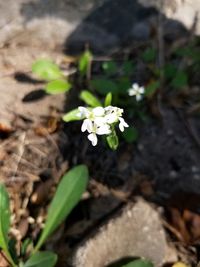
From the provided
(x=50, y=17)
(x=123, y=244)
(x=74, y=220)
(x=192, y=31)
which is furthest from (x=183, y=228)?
(x=50, y=17)

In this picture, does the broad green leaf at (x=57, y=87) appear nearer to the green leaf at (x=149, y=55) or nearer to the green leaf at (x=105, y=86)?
the green leaf at (x=105, y=86)

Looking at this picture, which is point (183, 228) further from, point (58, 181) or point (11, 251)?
point (11, 251)

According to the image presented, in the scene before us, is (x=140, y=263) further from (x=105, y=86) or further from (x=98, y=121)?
(x=105, y=86)

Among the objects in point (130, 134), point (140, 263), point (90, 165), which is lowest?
point (140, 263)

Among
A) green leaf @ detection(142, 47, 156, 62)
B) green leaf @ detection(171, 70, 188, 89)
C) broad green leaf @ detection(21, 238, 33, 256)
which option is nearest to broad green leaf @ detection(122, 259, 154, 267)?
broad green leaf @ detection(21, 238, 33, 256)

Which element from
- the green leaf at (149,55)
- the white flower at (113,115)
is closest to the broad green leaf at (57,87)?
the green leaf at (149,55)

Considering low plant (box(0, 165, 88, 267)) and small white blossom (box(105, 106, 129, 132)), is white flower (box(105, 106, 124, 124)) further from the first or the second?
low plant (box(0, 165, 88, 267))

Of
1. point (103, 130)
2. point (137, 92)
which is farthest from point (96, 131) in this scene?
point (137, 92)
